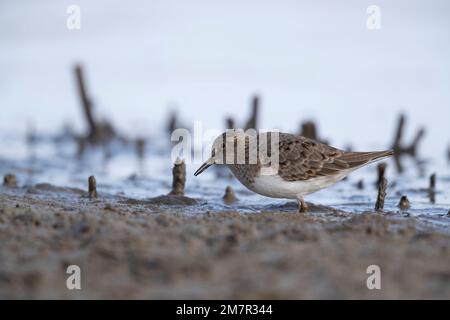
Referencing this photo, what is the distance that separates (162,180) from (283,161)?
4136mm

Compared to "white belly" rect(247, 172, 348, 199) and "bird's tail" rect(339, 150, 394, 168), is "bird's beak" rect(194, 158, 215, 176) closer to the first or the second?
"white belly" rect(247, 172, 348, 199)

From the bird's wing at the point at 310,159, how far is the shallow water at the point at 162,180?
0.65m

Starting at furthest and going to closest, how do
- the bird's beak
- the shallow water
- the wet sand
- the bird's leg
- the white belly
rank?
the shallow water < the bird's beak < the bird's leg < the white belly < the wet sand

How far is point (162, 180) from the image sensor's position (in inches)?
523

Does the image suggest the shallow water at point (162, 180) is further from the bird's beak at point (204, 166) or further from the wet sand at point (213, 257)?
the wet sand at point (213, 257)

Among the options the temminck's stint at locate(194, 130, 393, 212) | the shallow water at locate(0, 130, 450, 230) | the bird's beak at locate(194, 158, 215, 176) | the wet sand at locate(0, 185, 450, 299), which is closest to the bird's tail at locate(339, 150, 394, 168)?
the temminck's stint at locate(194, 130, 393, 212)

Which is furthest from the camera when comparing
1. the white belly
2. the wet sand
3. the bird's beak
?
the bird's beak

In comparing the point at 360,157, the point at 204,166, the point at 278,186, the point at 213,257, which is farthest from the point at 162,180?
the point at 213,257

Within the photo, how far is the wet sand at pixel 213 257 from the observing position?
5234 millimetres

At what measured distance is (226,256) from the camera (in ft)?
19.1

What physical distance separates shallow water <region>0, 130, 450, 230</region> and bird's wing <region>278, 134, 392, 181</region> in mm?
647

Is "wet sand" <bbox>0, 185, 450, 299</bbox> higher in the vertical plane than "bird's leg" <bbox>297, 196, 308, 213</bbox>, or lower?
lower

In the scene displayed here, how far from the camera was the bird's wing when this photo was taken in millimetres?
9578
